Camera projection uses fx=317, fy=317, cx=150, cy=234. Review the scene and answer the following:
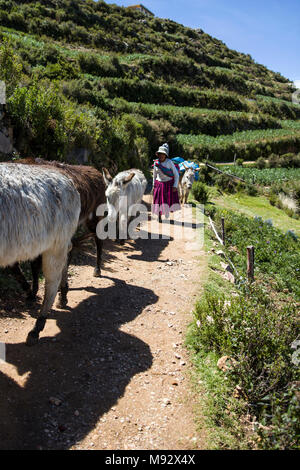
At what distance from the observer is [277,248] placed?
32.6 feet

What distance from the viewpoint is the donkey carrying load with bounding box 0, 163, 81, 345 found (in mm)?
2896

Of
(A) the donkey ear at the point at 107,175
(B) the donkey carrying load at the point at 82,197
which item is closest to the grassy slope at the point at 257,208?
(A) the donkey ear at the point at 107,175

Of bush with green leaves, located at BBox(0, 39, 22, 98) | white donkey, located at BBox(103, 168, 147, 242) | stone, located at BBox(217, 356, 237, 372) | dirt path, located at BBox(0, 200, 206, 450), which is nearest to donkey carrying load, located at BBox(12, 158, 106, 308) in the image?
dirt path, located at BBox(0, 200, 206, 450)

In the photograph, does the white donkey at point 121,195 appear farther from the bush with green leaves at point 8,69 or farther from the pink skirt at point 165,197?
the bush with green leaves at point 8,69

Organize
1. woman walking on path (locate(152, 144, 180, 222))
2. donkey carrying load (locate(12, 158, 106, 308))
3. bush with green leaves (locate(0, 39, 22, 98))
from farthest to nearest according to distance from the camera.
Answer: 1. woman walking on path (locate(152, 144, 180, 222))
2. bush with green leaves (locate(0, 39, 22, 98))
3. donkey carrying load (locate(12, 158, 106, 308))

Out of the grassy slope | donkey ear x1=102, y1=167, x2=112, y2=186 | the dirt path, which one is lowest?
the dirt path

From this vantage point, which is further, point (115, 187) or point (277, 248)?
point (277, 248)

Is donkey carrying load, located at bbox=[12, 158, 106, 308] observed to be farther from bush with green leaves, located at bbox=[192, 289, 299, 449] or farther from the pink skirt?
the pink skirt

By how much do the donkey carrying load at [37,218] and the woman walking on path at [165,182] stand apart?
6.16 meters

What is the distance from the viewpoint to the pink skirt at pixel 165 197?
9.97 meters

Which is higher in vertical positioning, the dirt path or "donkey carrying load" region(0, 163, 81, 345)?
"donkey carrying load" region(0, 163, 81, 345)
